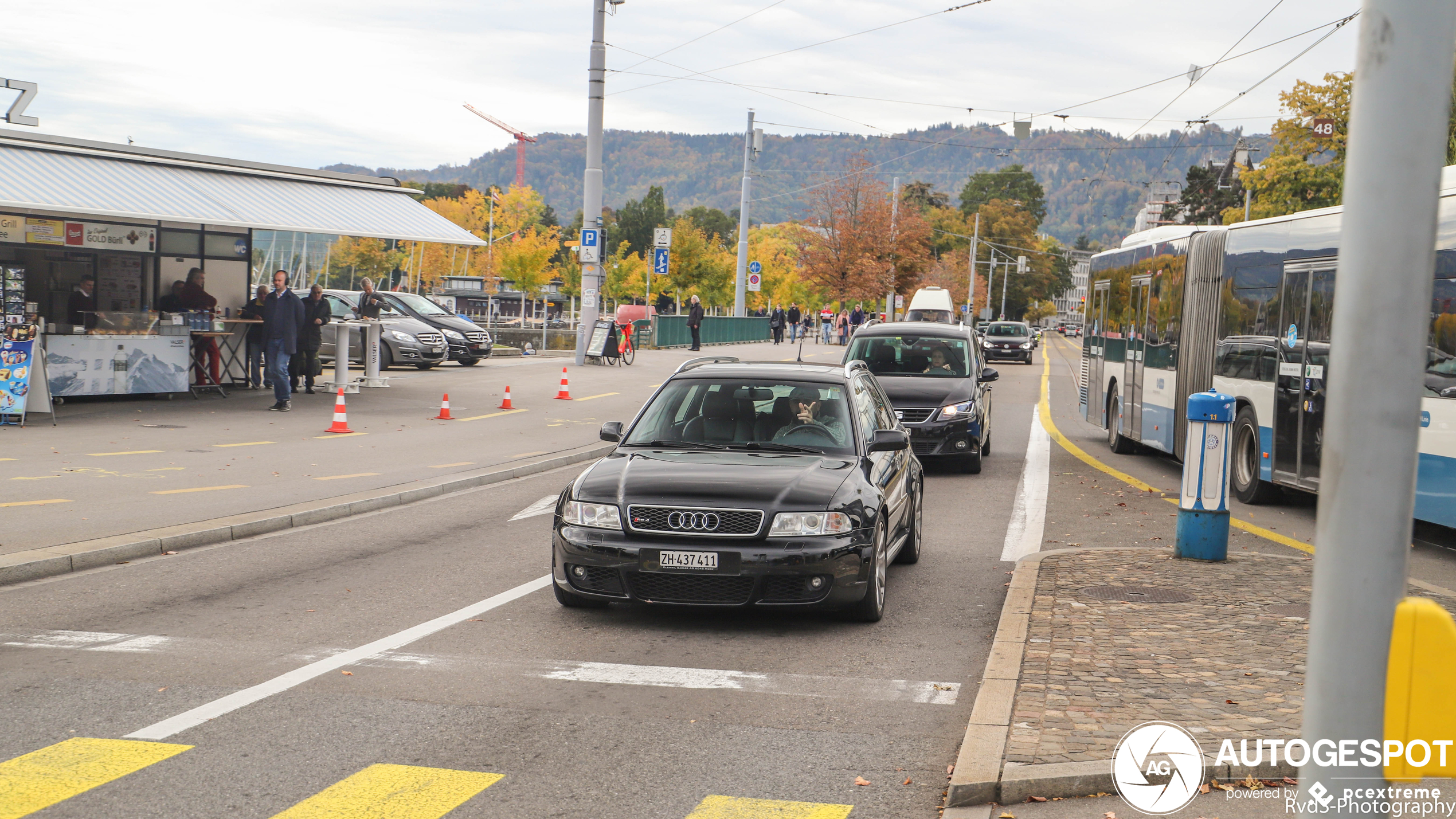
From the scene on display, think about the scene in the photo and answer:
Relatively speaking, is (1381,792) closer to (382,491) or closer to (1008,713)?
(1008,713)

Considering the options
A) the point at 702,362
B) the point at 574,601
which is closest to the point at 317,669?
the point at 574,601

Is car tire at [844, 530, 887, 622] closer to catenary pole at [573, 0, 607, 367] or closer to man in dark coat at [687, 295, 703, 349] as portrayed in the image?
catenary pole at [573, 0, 607, 367]

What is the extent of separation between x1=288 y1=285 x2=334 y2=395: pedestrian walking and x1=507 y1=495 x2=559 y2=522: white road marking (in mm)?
11611

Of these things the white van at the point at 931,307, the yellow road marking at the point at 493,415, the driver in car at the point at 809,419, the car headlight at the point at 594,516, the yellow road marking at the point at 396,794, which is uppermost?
the white van at the point at 931,307

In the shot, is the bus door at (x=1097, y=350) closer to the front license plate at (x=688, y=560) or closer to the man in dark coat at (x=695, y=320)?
the front license plate at (x=688, y=560)

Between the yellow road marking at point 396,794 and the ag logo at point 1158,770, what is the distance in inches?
91.9

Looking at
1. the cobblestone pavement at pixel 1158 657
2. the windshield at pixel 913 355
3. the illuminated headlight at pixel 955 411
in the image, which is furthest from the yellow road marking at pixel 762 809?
the windshield at pixel 913 355

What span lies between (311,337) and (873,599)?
1821 centimetres

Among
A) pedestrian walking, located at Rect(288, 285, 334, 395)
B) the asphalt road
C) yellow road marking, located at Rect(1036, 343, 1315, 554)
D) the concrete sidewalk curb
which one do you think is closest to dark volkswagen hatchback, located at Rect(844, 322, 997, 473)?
yellow road marking, located at Rect(1036, 343, 1315, 554)

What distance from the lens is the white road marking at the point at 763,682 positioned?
6.30 metres

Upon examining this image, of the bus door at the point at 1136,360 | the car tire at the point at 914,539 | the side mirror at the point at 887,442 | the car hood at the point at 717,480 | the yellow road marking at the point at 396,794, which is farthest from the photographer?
the bus door at the point at 1136,360

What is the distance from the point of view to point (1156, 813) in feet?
15.2

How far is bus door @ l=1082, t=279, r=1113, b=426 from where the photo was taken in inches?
818

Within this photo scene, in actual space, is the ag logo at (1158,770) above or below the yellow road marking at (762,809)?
above
